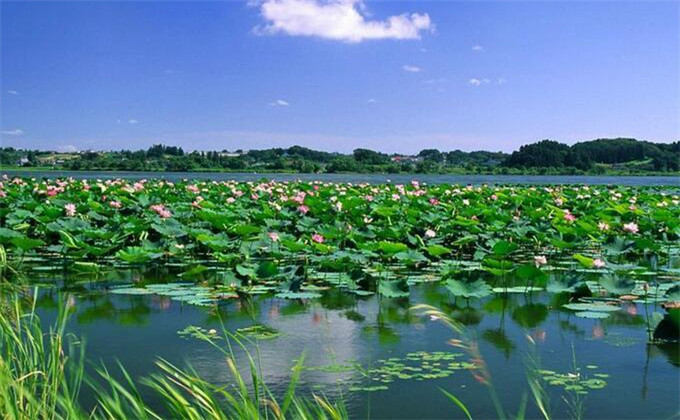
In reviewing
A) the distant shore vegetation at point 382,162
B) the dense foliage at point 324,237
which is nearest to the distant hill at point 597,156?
the distant shore vegetation at point 382,162

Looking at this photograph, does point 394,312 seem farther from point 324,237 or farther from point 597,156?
point 597,156

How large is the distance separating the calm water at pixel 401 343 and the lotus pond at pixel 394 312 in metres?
0.01

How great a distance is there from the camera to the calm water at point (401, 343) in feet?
9.91

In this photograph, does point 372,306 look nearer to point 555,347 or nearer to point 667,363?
point 555,347

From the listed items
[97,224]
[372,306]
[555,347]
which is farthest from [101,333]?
[97,224]

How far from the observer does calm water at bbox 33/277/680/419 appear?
3.02 meters

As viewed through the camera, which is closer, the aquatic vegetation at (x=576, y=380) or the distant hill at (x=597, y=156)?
the aquatic vegetation at (x=576, y=380)

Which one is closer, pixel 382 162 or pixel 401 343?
pixel 401 343

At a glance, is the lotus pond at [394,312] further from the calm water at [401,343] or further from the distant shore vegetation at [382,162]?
the distant shore vegetation at [382,162]

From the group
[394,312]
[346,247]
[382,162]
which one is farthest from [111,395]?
[382,162]

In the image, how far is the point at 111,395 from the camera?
306 centimetres

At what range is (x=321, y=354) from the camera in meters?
3.67

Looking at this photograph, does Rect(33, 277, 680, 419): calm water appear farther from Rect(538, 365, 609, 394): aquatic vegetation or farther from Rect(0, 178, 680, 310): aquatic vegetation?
Rect(0, 178, 680, 310): aquatic vegetation

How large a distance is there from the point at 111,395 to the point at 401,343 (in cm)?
163
